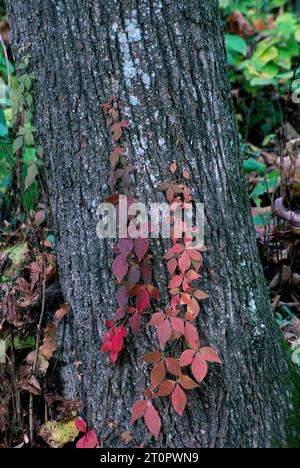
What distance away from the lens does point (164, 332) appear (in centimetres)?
187

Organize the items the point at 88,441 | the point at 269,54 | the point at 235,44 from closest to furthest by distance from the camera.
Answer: the point at 88,441 → the point at 235,44 → the point at 269,54

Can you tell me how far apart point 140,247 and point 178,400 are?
56cm

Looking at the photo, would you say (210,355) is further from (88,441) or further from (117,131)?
(117,131)

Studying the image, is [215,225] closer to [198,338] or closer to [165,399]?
[198,338]

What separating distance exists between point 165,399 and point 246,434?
13.2 inches

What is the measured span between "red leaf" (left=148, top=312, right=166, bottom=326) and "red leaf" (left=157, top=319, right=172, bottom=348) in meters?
0.02

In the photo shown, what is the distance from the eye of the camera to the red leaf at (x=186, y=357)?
1.90 meters

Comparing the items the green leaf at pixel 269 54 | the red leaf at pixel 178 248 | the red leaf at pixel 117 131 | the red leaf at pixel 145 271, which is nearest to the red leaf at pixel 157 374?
the red leaf at pixel 145 271

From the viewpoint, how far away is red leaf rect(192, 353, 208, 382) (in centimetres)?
185

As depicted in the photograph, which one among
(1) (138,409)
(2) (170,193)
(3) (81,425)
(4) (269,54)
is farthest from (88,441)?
(4) (269,54)

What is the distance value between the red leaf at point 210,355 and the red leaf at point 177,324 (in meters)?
0.11

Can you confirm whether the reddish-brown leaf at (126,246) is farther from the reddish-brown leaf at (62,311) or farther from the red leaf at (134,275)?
the reddish-brown leaf at (62,311)

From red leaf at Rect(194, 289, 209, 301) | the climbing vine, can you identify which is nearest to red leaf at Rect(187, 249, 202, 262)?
the climbing vine

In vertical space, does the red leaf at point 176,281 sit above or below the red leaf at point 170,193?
below
